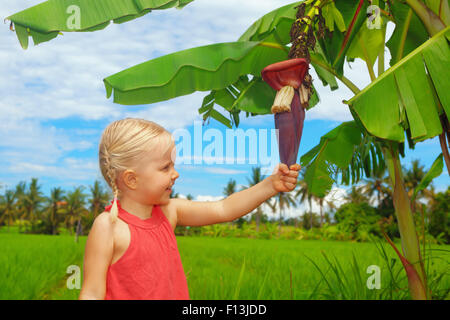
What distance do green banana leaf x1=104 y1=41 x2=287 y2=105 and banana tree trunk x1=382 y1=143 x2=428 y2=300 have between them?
1.46 m

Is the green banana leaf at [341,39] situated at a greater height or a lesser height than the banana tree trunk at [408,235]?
greater

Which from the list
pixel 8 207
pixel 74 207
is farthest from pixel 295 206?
pixel 8 207

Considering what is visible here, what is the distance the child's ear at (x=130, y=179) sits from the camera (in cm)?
124

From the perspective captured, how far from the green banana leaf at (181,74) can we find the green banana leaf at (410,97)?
36.9 inches

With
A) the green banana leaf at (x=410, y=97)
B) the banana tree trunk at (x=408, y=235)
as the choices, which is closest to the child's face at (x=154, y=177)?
the green banana leaf at (x=410, y=97)

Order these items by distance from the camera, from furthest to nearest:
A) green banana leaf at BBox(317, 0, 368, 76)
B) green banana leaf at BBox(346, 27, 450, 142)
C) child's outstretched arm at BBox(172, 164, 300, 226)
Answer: green banana leaf at BBox(317, 0, 368, 76), green banana leaf at BBox(346, 27, 450, 142), child's outstretched arm at BBox(172, 164, 300, 226)

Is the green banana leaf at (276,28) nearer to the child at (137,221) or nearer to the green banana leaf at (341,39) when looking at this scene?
the green banana leaf at (341,39)

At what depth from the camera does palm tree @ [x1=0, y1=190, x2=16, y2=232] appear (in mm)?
39031

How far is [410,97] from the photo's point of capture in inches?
84.8

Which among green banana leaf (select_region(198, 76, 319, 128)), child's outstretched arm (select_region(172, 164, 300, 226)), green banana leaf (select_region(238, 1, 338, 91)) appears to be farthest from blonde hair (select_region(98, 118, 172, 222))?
green banana leaf (select_region(238, 1, 338, 91))

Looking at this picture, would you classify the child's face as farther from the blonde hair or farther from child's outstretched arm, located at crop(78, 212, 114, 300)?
child's outstretched arm, located at crop(78, 212, 114, 300)

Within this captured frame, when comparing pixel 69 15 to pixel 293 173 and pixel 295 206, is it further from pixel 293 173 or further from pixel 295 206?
pixel 295 206

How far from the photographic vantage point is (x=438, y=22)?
2.75m

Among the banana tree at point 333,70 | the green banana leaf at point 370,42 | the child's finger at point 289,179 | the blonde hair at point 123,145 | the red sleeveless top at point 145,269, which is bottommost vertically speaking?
the red sleeveless top at point 145,269
